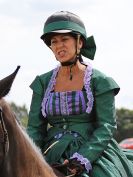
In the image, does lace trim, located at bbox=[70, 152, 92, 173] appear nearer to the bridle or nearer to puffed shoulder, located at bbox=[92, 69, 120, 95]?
puffed shoulder, located at bbox=[92, 69, 120, 95]

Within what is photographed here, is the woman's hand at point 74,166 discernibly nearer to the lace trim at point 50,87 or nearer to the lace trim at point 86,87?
the lace trim at point 86,87

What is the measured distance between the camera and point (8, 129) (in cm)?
478

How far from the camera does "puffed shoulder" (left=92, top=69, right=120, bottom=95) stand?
6.22 metres

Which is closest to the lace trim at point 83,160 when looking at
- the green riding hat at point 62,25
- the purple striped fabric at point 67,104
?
the purple striped fabric at point 67,104

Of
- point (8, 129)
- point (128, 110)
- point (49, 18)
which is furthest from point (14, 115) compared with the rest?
point (128, 110)

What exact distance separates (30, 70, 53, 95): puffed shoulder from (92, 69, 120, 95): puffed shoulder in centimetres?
58

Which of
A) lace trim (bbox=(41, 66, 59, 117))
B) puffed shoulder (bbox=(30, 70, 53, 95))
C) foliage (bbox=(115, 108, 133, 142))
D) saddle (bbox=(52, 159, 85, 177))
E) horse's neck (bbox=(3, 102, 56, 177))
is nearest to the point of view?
horse's neck (bbox=(3, 102, 56, 177))

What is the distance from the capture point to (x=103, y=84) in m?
6.23

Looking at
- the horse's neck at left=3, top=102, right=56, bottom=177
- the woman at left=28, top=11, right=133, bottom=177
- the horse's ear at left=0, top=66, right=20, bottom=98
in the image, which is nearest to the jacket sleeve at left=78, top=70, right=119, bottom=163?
the woman at left=28, top=11, right=133, bottom=177

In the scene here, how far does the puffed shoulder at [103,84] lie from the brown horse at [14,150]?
1228 mm

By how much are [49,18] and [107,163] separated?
5.38ft

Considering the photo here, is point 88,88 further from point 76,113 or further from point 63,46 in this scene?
point 63,46

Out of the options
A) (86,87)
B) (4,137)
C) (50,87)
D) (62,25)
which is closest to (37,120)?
(50,87)

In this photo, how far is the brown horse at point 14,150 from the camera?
462 cm
